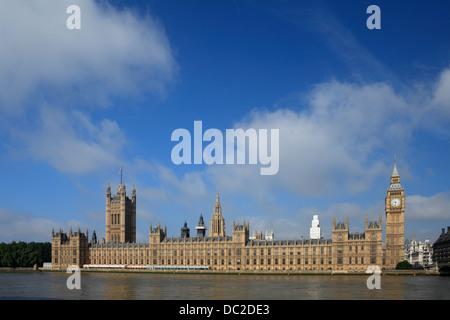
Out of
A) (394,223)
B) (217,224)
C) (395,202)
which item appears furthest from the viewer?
(217,224)

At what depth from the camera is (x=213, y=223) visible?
17500 centimetres

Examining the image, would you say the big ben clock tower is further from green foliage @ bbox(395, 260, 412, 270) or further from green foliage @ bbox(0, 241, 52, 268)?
green foliage @ bbox(0, 241, 52, 268)

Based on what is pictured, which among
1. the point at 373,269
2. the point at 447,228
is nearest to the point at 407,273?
the point at 373,269

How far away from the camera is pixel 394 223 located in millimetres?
139375

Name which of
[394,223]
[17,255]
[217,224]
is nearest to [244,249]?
[217,224]

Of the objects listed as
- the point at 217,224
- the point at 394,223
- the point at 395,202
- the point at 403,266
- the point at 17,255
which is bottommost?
the point at 17,255

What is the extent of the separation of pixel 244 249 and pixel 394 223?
43984 millimetres

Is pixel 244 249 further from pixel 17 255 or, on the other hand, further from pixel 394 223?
pixel 17 255

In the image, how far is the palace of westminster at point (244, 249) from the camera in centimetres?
13062
